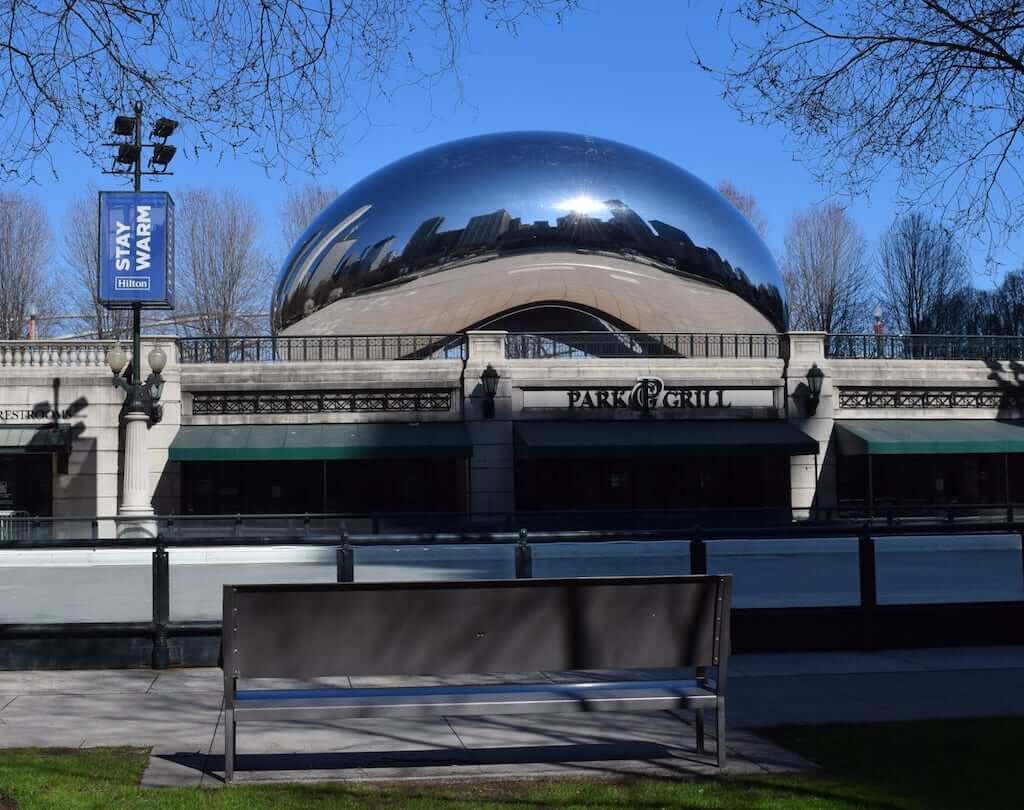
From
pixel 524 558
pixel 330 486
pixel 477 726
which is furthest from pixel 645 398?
pixel 477 726

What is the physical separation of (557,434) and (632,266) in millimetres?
6348

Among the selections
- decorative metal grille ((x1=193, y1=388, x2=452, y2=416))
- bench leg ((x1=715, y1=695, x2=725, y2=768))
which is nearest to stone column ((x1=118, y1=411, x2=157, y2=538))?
decorative metal grille ((x1=193, y1=388, x2=452, y2=416))

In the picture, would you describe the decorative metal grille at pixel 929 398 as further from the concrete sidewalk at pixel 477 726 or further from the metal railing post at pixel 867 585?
the concrete sidewalk at pixel 477 726

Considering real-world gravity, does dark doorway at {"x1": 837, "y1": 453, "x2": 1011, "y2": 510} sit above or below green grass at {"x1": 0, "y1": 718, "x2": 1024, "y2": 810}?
above

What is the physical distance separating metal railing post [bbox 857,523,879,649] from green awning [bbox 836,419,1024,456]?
836 inches

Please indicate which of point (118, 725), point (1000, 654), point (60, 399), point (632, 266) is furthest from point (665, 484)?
point (118, 725)

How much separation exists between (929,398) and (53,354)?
24.4 metres

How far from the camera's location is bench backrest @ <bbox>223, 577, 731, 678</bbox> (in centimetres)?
650

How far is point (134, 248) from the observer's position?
95.2 feet

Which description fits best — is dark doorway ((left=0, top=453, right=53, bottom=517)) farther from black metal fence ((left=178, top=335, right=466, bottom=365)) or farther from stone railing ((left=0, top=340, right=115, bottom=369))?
black metal fence ((left=178, top=335, right=466, bottom=365))

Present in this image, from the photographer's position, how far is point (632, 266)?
34562mm

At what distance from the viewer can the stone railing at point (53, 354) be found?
104 feet

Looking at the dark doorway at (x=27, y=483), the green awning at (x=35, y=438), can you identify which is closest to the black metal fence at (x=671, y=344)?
the green awning at (x=35, y=438)

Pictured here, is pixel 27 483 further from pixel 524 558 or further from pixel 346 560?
pixel 524 558
